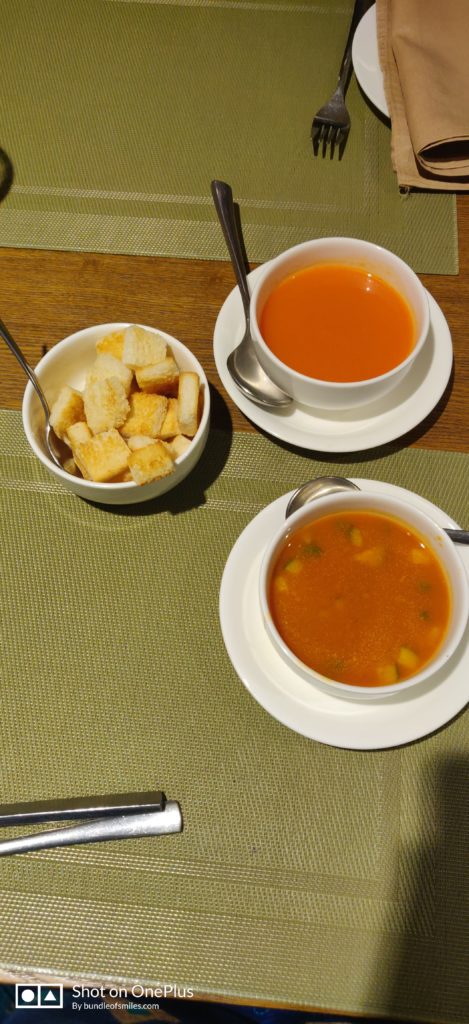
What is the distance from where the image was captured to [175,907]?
897mm

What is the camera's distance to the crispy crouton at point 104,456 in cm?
98

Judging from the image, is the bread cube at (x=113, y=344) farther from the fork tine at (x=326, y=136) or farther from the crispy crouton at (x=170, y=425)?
the fork tine at (x=326, y=136)

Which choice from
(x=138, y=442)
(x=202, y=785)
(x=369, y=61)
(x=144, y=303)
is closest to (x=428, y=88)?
(x=369, y=61)

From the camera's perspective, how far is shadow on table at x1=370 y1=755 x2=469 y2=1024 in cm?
85

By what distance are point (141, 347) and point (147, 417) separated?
0.34 ft

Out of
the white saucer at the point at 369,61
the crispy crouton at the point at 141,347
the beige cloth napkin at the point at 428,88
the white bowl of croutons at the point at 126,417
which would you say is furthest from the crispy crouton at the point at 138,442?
the white saucer at the point at 369,61

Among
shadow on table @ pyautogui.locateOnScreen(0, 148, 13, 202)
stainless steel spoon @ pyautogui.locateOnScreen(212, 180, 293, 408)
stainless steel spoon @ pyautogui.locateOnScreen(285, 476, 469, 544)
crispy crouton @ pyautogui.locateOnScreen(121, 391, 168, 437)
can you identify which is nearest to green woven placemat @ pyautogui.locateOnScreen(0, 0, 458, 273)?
shadow on table @ pyautogui.locateOnScreen(0, 148, 13, 202)

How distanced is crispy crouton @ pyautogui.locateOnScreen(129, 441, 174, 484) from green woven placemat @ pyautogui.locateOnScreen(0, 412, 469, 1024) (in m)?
0.15

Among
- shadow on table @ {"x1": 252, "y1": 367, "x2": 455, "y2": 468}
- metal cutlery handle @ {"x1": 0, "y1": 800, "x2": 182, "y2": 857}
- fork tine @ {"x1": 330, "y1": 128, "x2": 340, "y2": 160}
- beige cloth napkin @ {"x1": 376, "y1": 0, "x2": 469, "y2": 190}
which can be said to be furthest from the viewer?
fork tine @ {"x1": 330, "y1": 128, "x2": 340, "y2": 160}

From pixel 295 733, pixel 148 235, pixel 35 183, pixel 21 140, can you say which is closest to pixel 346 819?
pixel 295 733

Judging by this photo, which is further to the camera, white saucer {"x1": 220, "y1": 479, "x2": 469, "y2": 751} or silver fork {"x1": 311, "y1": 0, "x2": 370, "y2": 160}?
silver fork {"x1": 311, "y1": 0, "x2": 370, "y2": 160}

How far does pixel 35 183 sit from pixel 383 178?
67 cm

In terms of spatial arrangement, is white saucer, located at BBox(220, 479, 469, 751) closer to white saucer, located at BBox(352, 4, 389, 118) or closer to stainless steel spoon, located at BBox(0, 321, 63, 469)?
stainless steel spoon, located at BBox(0, 321, 63, 469)

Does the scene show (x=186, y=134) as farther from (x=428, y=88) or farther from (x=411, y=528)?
(x=411, y=528)
